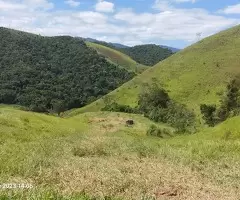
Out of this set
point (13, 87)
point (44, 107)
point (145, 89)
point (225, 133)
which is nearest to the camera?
point (225, 133)

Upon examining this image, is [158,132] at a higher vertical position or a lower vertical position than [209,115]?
lower

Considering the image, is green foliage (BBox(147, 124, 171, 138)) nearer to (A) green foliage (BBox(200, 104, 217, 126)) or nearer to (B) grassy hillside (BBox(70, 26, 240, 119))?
(A) green foliage (BBox(200, 104, 217, 126))

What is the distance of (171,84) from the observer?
12738cm

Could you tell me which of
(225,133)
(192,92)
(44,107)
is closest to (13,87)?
(44,107)

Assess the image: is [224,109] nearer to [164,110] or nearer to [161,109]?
[164,110]

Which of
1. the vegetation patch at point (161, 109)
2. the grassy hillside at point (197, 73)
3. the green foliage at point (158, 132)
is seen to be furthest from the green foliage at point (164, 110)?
the green foliage at point (158, 132)

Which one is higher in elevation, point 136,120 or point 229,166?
point 229,166

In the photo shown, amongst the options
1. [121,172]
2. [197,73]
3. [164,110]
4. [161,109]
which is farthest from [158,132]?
[197,73]

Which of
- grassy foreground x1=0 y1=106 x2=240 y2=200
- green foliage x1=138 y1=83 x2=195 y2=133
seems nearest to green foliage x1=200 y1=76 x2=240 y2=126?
green foliage x1=138 y1=83 x2=195 y2=133

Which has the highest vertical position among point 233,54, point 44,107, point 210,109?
point 233,54

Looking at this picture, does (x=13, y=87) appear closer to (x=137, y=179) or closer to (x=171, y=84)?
(x=171, y=84)

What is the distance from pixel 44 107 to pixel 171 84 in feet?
139

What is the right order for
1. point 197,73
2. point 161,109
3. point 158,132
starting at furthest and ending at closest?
point 197,73 < point 161,109 < point 158,132

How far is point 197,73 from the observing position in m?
130
